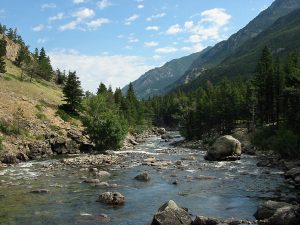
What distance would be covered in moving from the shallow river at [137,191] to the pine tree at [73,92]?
4288 cm

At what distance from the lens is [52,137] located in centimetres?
8731

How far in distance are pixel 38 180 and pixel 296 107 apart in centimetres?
4602

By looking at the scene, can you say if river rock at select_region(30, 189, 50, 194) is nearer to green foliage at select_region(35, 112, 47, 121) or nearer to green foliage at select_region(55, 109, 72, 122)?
green foliage at select_region(35, 112, 47, 121)

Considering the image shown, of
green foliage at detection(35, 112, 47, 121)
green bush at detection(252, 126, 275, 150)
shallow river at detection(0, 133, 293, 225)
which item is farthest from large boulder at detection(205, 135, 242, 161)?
green foliage at detection(35, 112, 47, 121)

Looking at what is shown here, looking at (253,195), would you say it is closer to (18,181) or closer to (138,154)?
(18,181)

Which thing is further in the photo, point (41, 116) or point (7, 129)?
point (41, 116)

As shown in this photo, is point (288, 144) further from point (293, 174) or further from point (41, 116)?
point (41, 116)

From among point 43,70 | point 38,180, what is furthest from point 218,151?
point 43,70

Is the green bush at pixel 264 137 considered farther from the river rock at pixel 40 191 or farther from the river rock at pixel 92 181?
the river rock at pixel 40 191

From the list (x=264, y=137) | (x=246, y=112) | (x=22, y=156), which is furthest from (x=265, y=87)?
(x=22, y=156)

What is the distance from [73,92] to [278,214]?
8457cm

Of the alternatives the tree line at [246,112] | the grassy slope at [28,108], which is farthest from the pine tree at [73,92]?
the grassy slope at [28,108]

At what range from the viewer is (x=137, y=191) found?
1793 inches

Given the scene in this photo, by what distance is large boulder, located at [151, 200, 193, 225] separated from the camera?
30.2 m
